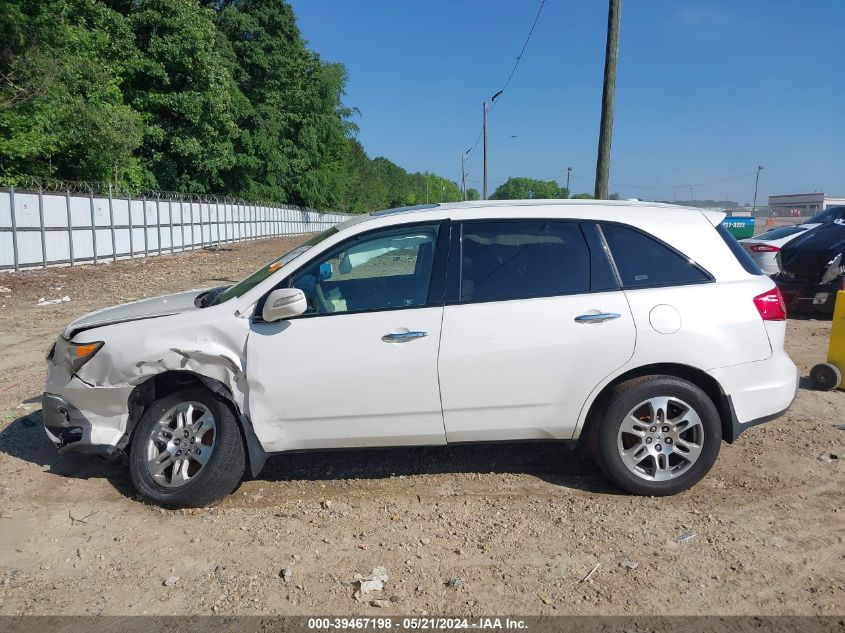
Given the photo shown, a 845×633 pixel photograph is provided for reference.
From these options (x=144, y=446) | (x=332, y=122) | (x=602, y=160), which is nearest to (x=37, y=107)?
(x=602, y=160)

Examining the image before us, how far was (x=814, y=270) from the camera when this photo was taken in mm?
10281

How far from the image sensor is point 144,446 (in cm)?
411

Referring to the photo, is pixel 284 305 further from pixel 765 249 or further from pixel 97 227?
pixel 97 227

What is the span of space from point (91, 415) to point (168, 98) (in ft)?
109

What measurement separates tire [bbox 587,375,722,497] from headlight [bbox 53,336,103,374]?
314cm

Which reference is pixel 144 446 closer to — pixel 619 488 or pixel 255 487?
pixel 255 487

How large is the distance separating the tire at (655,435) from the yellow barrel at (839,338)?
3170 millimetres

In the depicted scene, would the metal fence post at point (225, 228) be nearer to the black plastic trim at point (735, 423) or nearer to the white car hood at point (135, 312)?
the white car hood at point (135, 312)

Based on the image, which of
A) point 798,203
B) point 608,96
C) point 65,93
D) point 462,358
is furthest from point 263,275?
point 798,203

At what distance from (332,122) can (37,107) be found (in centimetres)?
3954

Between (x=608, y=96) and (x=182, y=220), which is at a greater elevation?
(x=608, y=96)

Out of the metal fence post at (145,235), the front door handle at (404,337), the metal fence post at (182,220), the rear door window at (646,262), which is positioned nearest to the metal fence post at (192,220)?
the metal fence post at (182,220)

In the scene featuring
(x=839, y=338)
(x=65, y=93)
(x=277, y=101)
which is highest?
(x=277, y=101)

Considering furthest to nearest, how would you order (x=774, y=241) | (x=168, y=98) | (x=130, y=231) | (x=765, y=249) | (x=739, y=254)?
(x=168, y=98), (x=130, y=231), (x=774, y=241), (x=765, y=249), (x=739, y=254)
